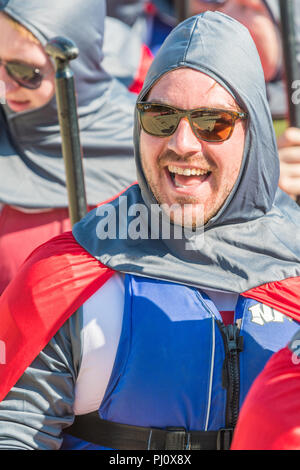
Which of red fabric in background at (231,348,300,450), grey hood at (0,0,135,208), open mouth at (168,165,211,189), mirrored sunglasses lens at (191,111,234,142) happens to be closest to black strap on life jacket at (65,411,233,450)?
red fabric in background at (231,348,300,450)

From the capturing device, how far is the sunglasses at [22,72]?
311 cm

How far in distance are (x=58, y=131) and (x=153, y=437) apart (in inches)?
69.4

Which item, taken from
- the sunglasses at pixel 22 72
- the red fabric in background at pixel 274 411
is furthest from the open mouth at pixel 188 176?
the sunglasses at pixel 22 72

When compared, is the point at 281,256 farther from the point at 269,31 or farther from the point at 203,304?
the point at 269,31

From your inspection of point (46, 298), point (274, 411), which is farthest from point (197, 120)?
point (274, 411)

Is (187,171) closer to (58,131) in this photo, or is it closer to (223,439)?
(223,439)

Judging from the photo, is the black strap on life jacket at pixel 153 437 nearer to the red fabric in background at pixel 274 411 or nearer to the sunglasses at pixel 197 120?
the red fabric in background at pixel 274 411

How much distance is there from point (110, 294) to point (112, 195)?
4.26 feet

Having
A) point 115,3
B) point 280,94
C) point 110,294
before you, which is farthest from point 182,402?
point 115,3

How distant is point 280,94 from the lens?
643 cm

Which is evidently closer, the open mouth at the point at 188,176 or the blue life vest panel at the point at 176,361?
the blue life vest panel at the point at 176,361

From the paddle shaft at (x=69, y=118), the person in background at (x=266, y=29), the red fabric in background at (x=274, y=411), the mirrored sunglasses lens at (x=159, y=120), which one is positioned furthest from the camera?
the person in background at (x=266, y=29)

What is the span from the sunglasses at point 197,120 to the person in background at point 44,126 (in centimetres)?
111
